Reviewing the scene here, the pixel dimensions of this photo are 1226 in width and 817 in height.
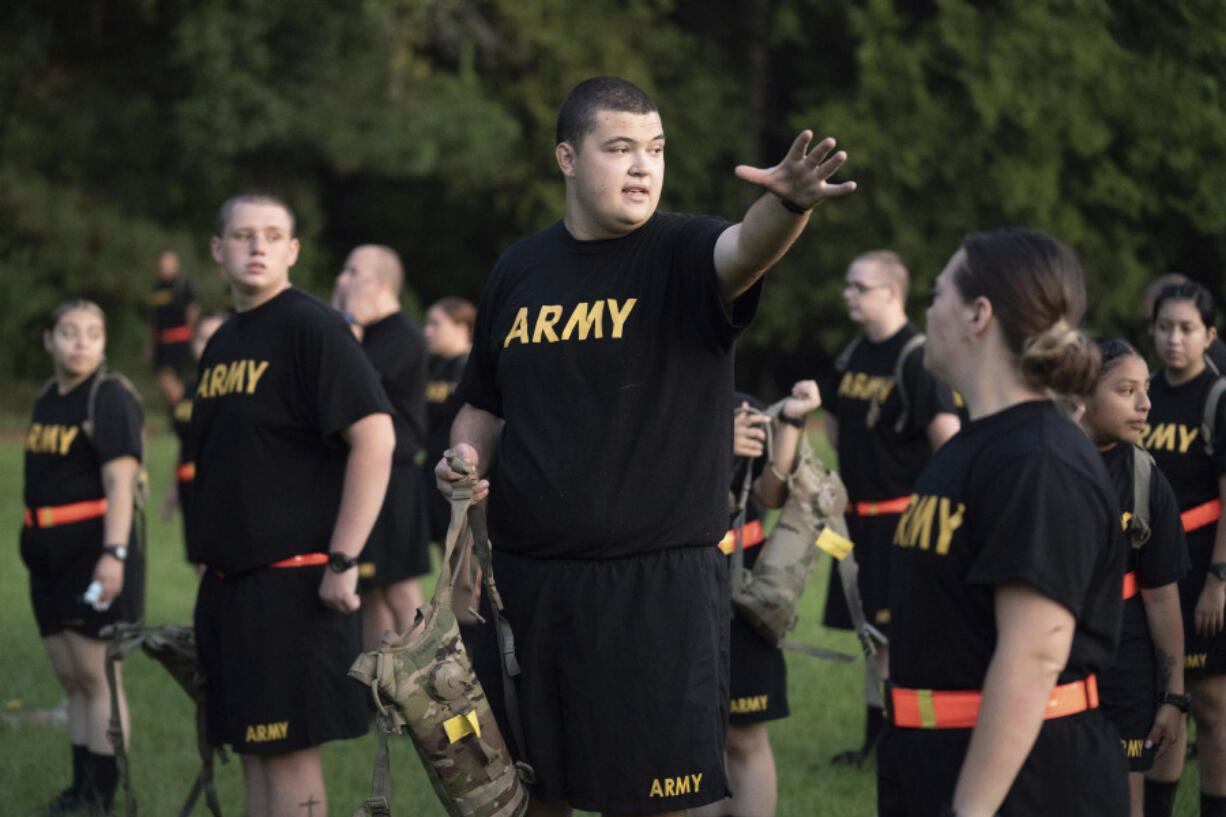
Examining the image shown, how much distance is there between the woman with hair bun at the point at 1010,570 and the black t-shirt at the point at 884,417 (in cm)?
434

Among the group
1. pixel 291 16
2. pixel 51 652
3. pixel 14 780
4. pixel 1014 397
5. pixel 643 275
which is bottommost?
pixel 14 780

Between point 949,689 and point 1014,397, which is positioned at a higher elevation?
point 1014,397

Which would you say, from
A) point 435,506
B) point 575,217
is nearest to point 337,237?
point 435,506

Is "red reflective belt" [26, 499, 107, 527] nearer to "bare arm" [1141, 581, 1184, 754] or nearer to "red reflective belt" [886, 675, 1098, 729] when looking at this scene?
"bare arm" [1141, 581, 1184, 754]

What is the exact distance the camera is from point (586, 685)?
146 inches

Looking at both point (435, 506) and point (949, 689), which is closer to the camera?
point (949, 689)

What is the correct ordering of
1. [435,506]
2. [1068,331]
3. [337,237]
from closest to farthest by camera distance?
[1068,331], [435,506], [337,237]

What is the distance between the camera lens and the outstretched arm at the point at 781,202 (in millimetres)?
3117

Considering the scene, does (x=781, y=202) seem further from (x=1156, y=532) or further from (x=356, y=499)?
(x=356, y=499)

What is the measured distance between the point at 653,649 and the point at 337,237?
27511 mm

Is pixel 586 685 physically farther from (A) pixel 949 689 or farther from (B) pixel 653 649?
(A) pixel 949 689

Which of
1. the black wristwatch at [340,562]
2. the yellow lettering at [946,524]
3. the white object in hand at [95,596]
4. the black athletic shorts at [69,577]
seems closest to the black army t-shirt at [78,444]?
the black athletic shorts at [69,577]

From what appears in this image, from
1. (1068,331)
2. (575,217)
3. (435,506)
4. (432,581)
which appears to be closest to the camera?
(1068,331)

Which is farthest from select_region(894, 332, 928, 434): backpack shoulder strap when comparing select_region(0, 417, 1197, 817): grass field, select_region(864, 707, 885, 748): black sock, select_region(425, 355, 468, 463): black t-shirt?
select_region(425, 355, 468, 463): black t-shirt
